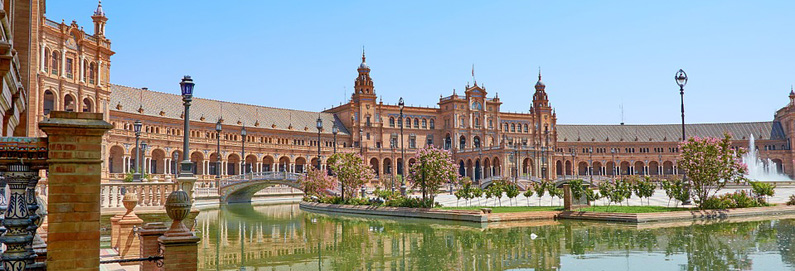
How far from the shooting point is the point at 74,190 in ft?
17.6

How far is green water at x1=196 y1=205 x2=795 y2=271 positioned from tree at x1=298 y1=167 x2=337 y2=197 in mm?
18752

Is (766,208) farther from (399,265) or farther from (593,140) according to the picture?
(593,140)

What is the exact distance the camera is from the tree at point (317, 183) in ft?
160

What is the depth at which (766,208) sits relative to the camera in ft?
105

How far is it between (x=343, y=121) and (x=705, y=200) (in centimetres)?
7157

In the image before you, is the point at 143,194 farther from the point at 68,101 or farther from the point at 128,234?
the point at 68,101

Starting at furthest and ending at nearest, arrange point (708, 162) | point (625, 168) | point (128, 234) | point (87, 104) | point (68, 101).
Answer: point (625, 168) < point (87, 104) < point (68, 101) < point (708, 162) < point (128, 234)

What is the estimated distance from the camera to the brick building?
54438 mm

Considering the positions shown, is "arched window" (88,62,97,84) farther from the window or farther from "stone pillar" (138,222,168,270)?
"stone pillar" (138,222,168,270)

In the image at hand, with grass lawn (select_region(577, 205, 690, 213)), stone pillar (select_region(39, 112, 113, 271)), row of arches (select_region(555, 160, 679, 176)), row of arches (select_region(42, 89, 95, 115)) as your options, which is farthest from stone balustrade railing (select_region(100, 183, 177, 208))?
row of arches (select_region(555, 160, 679, 176))

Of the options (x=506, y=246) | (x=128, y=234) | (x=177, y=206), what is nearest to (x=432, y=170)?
(x=506, y=246)

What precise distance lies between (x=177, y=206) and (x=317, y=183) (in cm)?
4032

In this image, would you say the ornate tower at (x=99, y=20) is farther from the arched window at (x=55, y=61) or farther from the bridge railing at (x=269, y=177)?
the bridge railing at (x=269, y=177)

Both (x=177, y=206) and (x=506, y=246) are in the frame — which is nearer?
(x=177, y=206)
